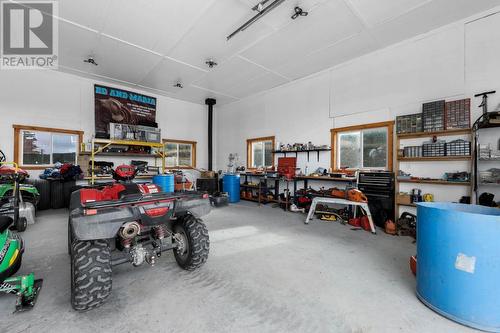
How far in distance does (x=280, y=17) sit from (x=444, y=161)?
12.8ft

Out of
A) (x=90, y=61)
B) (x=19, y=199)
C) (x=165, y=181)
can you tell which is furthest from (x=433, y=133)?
(x=90, y=61)

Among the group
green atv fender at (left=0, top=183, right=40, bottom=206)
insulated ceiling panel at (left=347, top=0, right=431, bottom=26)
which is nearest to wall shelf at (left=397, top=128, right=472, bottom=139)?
insulated ceiling panel at (left=347, top=0, right=431, bottom=26)

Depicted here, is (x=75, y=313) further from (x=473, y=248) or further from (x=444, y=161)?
(x=444, y=161)

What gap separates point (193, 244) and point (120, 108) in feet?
20.4

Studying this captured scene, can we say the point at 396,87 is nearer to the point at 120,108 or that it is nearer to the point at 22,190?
the point at 120,108

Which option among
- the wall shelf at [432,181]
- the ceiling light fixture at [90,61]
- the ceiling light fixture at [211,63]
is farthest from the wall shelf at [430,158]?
the ceiling light fixture at [90,61]

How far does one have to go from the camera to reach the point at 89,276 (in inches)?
58.1

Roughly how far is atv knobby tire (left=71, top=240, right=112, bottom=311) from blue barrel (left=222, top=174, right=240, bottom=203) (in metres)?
5.14

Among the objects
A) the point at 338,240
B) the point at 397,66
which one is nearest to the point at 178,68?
the point at 397,66

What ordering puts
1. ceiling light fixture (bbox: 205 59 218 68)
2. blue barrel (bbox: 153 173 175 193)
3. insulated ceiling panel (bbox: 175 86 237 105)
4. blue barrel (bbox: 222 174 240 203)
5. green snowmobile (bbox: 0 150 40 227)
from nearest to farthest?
1. green snowmobile (bbox: 0 150 40 227)
2. ceiling light fixture (bbox: 205 59 218 68)
3. blue barrel (bbox: 153 173 175 193)
4. blue barrel (bbox: 222 174 240 203)
5. insulated ceiling panel (bbox: 175 86 237 105)

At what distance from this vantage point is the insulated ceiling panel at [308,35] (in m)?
3.37

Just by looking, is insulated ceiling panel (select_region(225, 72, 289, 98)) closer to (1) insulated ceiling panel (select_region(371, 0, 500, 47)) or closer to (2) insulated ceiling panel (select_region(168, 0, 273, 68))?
(2) insulated ceiling panel (select_region(168, 0, 273, 68))

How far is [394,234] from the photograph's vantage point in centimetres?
357

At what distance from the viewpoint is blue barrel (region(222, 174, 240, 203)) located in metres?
6.69
